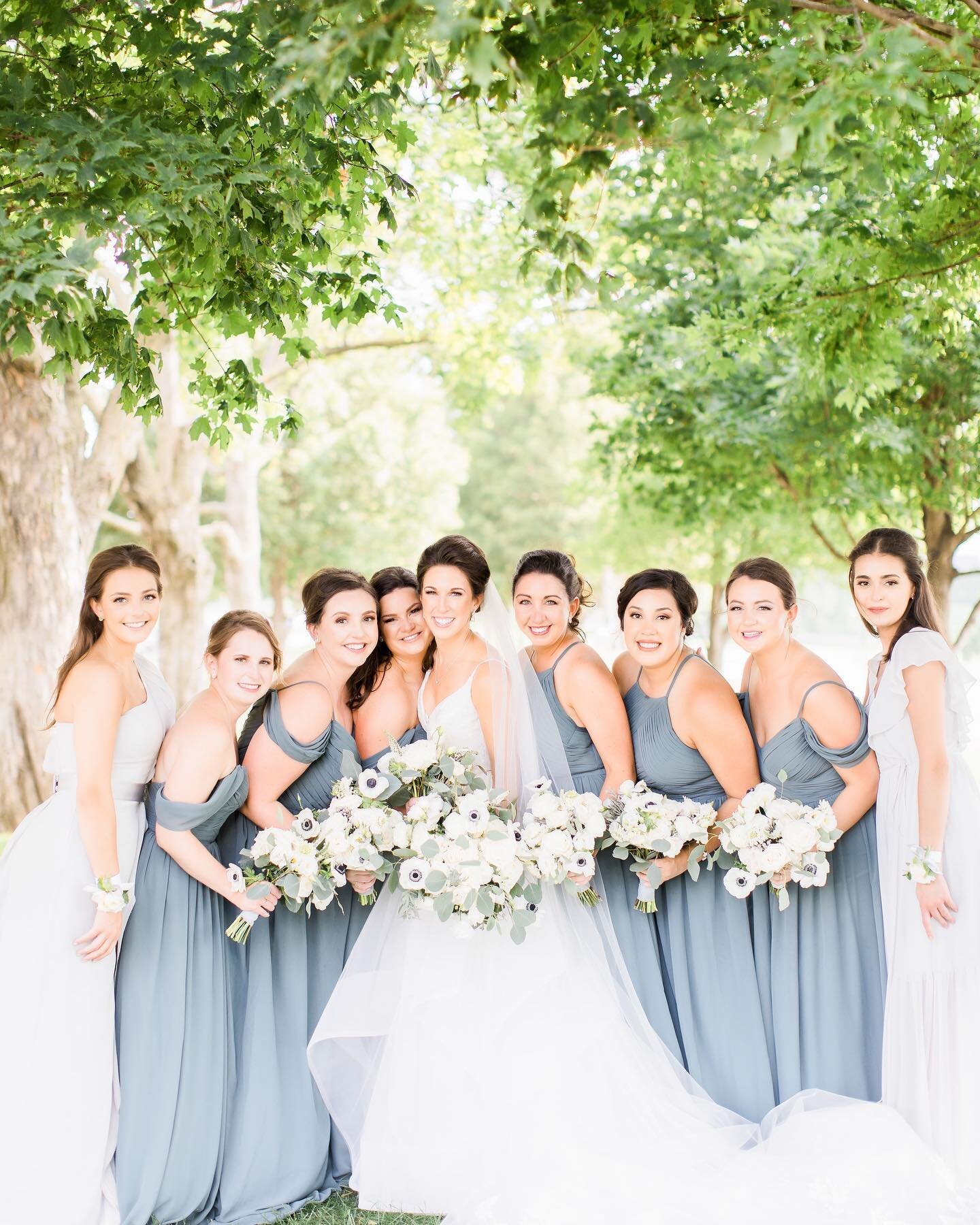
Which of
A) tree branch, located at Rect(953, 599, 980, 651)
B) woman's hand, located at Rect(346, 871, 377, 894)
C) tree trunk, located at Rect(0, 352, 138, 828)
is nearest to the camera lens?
woman's hand, located at Rect(346, 871, 377, 894)

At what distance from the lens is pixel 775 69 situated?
3375 millimetres

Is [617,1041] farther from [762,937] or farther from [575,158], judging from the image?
[575,158]

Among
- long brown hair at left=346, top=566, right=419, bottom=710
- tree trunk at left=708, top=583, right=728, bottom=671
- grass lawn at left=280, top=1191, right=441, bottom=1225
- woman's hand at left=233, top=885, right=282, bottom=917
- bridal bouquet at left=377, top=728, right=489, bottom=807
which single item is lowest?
grass lawn at left=280, top=1191, right=441, bottom=1225

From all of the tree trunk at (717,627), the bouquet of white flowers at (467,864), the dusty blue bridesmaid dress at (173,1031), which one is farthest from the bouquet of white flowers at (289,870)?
the tree trunk at (717,627)

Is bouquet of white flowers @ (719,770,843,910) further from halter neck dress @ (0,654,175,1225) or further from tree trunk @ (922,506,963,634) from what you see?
tree trunk @ (922,506,963,634)

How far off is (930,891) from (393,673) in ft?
8.66

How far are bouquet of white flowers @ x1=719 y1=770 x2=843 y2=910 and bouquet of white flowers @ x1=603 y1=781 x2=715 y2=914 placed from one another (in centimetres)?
14

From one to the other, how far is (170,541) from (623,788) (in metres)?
11.2

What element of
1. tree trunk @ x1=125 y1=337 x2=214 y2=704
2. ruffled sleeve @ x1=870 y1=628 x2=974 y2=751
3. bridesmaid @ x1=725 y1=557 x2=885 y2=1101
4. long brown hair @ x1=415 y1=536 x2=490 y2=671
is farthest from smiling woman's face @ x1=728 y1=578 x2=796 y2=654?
tree trunk @ x1=125 y1=337 x2=214 y2=704

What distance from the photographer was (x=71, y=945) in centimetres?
444

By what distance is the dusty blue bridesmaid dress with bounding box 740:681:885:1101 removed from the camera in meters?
4.85

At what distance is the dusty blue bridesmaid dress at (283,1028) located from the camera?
4.62 meters

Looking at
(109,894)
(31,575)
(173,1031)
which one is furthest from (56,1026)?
(31,575)

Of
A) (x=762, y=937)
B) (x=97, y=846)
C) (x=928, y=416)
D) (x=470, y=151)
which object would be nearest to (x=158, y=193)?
(x=97, y=846)
